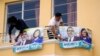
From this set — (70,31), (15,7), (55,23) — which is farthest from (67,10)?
(15,7)

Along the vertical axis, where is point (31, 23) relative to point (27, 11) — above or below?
below

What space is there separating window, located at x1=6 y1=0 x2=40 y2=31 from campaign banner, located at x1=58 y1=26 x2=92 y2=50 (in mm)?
2872

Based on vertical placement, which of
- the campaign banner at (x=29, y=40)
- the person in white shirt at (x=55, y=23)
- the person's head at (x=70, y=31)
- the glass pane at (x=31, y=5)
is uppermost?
the glass pane at (x=31, y=5)

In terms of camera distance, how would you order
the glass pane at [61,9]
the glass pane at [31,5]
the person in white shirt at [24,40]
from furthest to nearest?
the glass pane at [31,5]
the glass pane at [61,9]
the person in white shirt at [24,40]

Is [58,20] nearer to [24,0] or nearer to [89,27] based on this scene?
[89,27]

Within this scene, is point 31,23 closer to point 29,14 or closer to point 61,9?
point 29,14

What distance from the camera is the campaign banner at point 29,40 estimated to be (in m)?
18.8

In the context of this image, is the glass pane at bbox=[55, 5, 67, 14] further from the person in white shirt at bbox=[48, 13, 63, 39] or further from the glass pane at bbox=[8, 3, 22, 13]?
the glass pane at bbox=[8, 3, 22, 13]

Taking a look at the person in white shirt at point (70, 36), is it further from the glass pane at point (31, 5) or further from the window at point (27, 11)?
the glass pane at point (31, 5)

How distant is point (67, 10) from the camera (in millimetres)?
20781

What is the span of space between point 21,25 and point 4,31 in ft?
8.73

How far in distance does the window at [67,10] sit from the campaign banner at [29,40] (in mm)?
1910

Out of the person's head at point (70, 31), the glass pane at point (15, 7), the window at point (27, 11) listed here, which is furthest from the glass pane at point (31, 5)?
the person's head at point (70, 31)

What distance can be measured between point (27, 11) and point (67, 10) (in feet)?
7.31
